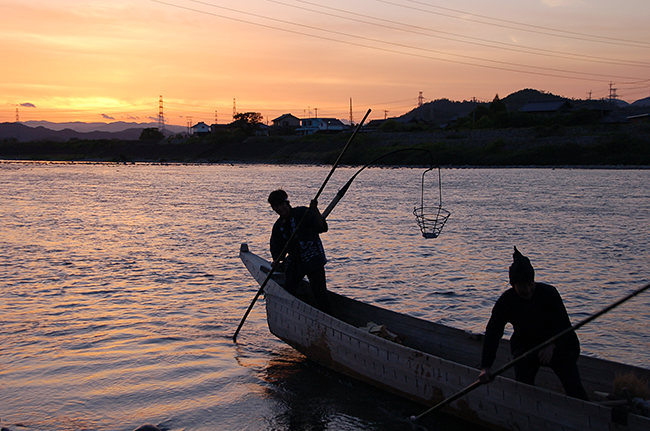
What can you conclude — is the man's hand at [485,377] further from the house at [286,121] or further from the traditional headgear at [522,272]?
the house at [286,121]

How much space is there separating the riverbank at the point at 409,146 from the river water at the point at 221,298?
28.1 meters

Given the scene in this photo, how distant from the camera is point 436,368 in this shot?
512cm

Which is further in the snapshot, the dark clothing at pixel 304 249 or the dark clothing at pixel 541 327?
the dark clothing at pixel 304 249

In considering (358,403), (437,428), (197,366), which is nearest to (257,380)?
(197,366)

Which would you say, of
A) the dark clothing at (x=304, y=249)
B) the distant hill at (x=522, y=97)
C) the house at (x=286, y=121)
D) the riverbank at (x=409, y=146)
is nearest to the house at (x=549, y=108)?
the riverbank at (x=409, y=146)

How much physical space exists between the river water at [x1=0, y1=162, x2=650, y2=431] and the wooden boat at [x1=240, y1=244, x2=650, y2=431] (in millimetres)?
430

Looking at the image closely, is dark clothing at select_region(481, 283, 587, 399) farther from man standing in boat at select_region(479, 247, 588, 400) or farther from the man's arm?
the man's arm

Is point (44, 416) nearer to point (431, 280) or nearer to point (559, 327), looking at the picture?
point (559, 327)

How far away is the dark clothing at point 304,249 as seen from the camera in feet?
21.9

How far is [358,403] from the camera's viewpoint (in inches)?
237

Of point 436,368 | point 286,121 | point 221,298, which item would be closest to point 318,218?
point 436,368

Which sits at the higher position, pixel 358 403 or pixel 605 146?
pixel 605 146

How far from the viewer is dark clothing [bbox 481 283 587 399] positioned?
4383mm

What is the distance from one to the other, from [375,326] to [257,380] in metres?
1.56
